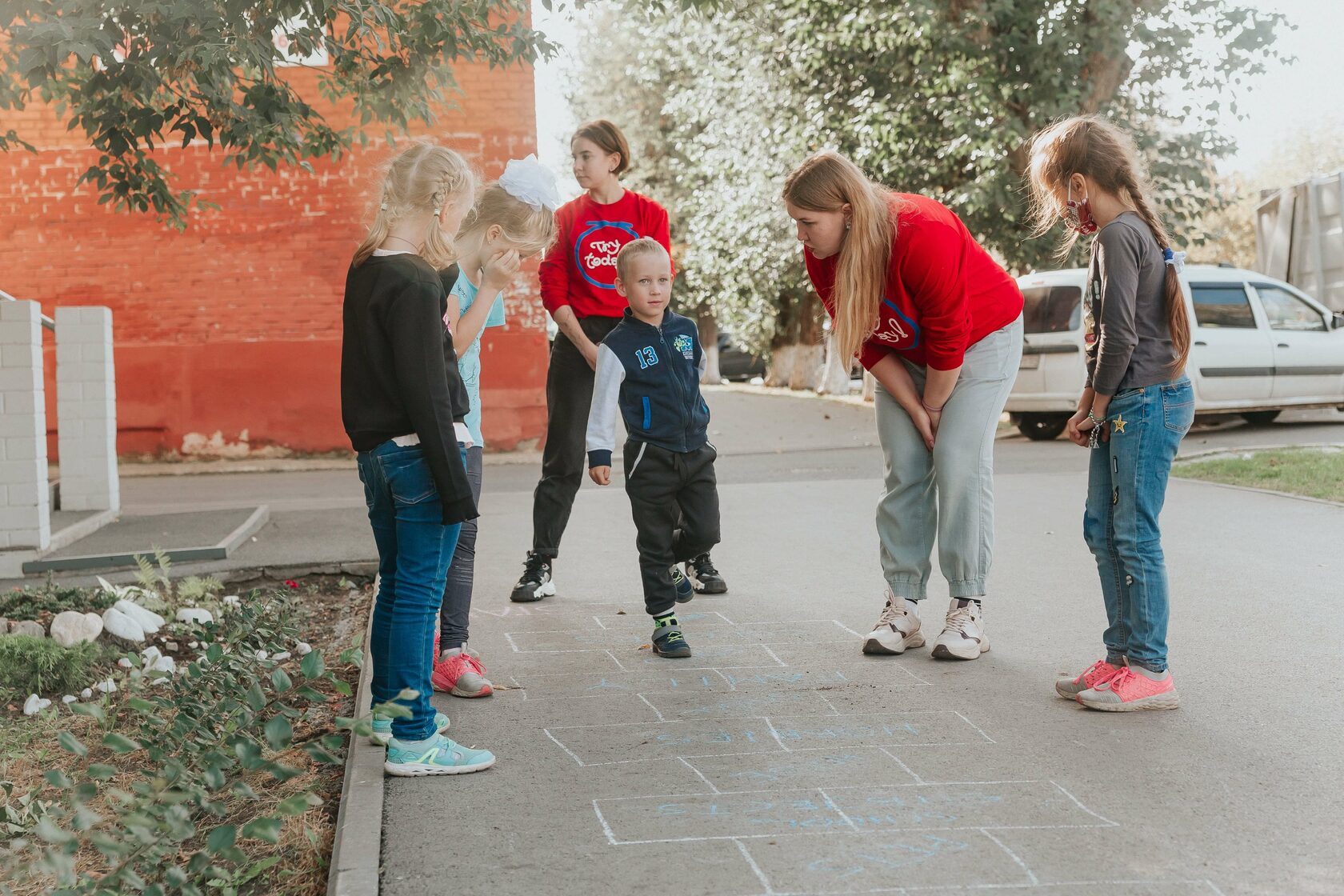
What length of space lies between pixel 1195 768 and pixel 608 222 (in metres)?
3.44

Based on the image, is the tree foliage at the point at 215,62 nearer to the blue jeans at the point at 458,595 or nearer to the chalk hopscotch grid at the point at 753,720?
the blue jeans at the point at 458,595

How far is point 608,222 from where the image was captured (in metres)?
5.81

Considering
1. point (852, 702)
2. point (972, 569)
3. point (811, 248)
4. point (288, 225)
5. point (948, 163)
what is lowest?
point (852, 702)

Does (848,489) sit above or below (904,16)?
below

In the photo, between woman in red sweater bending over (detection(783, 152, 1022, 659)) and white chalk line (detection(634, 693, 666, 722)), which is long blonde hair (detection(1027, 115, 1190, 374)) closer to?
woman in red sweater bending over (detection(783, 152, 1022, 659))

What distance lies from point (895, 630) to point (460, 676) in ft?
5.32

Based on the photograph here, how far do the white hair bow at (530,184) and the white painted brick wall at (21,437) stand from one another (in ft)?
14.3

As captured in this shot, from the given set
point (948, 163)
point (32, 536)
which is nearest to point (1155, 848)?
point (32, 536)

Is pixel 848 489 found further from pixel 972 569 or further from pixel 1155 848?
pixel 1155 848

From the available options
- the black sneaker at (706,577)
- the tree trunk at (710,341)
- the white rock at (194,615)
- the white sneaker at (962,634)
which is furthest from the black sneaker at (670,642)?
the tree trunk at (710,341)

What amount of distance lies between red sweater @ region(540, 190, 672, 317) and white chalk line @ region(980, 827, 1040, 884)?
336 centimetres

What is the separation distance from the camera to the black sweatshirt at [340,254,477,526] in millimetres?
3426

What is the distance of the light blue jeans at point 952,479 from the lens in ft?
15.4

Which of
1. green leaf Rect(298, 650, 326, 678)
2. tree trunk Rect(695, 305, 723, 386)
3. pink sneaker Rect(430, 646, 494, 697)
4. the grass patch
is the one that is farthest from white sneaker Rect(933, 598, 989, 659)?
tree trunk Rect(695, 305, 723, 386)
